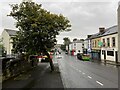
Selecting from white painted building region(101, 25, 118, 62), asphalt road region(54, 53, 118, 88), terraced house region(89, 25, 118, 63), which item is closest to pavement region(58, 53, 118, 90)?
asphalt road region(54, 53, 118, 88)

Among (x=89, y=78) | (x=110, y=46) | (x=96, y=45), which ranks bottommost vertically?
(x=89, y=78)

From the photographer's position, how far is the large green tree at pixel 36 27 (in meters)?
22.7

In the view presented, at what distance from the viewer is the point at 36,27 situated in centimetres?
2209

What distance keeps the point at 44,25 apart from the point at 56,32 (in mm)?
1907

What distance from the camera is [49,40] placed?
24.1 m

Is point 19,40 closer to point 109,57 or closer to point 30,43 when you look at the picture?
point 30,43

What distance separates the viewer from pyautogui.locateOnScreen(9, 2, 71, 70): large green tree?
74.4 ft

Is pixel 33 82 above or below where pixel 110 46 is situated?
below

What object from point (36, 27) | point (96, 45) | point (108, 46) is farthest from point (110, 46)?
point (36, 27)

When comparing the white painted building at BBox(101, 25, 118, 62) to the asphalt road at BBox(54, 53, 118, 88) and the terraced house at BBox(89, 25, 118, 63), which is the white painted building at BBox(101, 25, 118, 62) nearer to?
the terraced house at BBox(89, 25, 118, 63)

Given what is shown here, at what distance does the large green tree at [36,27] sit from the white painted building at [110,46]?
78.2 ft

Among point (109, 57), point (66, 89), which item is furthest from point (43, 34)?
point (109, 57)

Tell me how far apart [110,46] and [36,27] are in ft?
106

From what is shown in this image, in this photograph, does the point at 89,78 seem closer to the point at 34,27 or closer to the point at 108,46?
the point at 34,27
